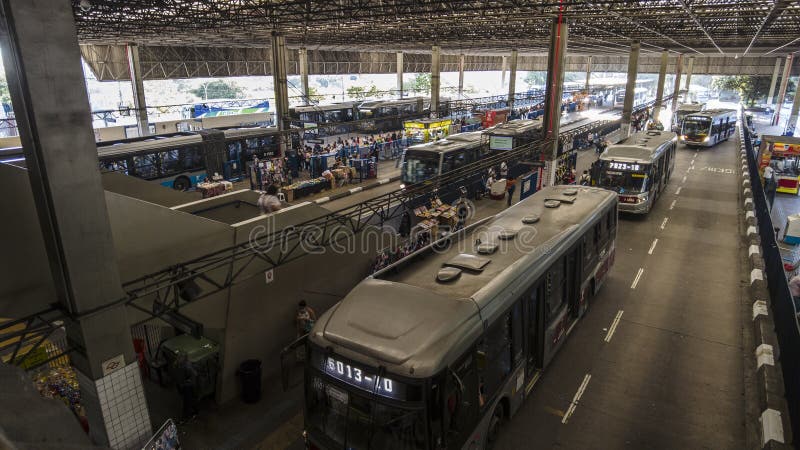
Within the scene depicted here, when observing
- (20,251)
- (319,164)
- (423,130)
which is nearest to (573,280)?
(20,251)

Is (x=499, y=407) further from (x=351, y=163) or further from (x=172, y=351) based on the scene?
(x=351, y=163)

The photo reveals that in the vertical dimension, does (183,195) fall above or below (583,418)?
above

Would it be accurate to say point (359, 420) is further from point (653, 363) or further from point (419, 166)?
point (419, 166)

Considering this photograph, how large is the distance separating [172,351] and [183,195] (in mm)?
4840

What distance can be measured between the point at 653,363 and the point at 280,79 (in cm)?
2822

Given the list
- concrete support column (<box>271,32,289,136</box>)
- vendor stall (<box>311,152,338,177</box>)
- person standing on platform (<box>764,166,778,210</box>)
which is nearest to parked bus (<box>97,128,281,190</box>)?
concrete support column (<box>271,32,289,136</box>)

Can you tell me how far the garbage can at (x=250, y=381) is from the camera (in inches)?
353

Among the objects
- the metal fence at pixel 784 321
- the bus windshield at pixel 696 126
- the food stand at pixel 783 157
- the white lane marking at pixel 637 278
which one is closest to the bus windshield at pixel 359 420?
the metal fence at pixel 784 321

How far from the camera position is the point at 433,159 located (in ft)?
70.8

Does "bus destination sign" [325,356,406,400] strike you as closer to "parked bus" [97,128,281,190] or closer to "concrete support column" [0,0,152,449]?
"concrete support column" [0,0,152,449]

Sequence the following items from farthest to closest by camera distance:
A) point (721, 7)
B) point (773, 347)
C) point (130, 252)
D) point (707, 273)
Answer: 1. point (721, 7)
2. point (707, 273)
3. point (773, 347)
4. point (130, 252)

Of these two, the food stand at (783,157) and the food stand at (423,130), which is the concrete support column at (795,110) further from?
the food stand at (423,130)

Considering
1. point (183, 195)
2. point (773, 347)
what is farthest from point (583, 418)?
point (183, 195)

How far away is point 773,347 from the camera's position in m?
10.4
